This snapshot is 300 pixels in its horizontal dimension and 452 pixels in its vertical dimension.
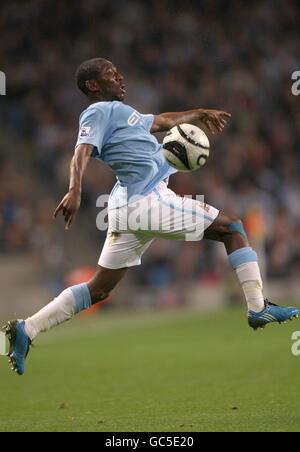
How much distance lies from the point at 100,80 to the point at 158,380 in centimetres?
357

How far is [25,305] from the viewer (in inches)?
764

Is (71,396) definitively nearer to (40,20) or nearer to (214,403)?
(214,403)

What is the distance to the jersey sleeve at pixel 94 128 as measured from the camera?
25.0 ft

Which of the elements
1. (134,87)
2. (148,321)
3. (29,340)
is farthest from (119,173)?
(134,87)

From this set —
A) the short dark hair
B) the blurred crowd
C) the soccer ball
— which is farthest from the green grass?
the blurred crowd

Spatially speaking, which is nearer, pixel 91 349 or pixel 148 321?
pixel 91 349

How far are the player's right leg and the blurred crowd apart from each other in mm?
10812

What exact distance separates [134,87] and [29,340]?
14751mm

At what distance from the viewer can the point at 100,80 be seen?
8.02 metres

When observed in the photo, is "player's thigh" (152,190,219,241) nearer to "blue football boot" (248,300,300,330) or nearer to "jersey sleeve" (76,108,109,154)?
"jersey sleeve" (76,108,109,154)

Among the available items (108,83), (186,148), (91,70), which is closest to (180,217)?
(186,148)

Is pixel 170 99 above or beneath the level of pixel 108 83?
above

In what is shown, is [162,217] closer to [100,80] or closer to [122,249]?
[122,249]
